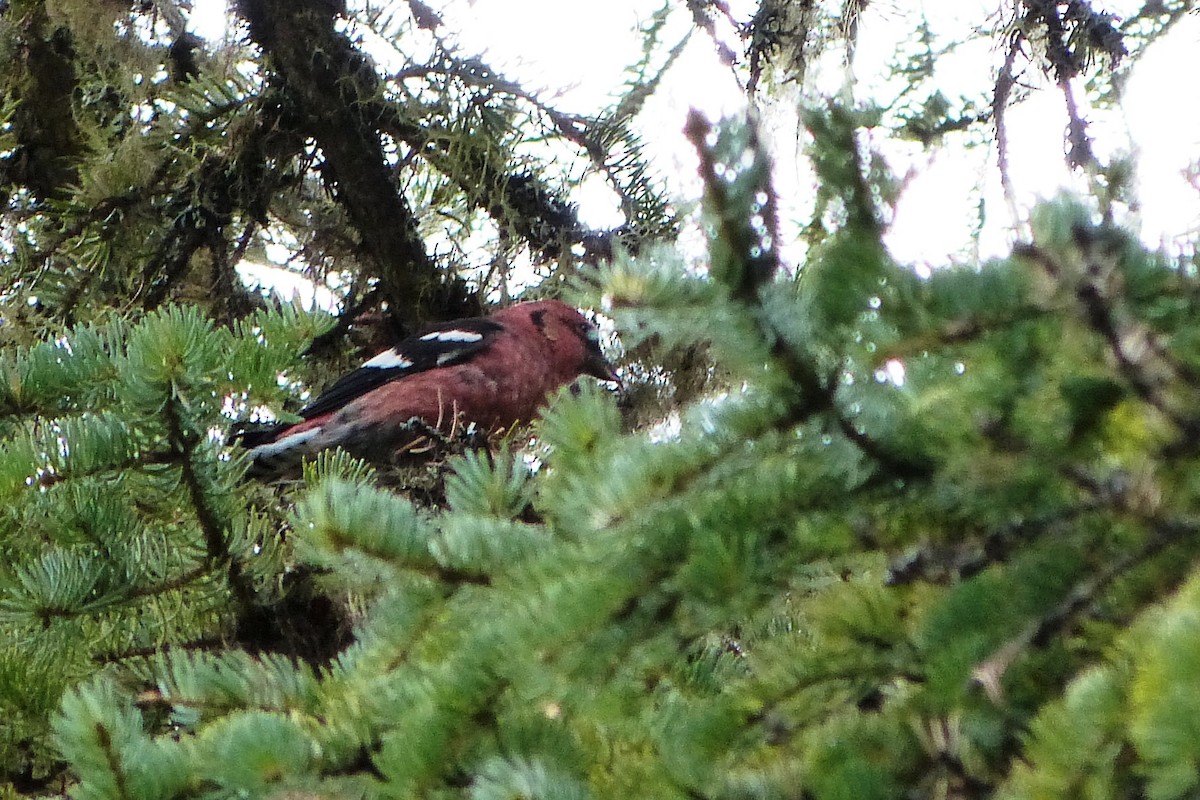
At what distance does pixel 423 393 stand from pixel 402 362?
0.45 feet

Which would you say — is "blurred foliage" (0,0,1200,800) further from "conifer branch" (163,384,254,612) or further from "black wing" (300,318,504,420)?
"black wing" (300,318,504,420)

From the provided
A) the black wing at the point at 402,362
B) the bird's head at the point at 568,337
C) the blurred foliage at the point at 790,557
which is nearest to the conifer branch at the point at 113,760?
the blurred foliage at the point at 790,557

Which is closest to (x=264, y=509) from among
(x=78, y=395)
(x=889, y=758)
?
(x=78, y=395)

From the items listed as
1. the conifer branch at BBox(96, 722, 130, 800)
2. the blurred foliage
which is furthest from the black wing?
the conifer branch at BBox(96, 722, 130, 800)

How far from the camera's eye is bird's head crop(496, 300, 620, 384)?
12.9 ft

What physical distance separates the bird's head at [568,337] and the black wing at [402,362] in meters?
0.46

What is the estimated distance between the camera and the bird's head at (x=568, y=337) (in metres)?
3.92

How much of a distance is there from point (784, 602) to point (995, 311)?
265 mm

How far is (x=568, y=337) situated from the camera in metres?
4.06

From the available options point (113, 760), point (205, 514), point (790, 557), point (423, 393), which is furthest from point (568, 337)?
point (790, 557)

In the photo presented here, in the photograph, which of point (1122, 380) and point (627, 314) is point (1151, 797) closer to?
point (1122, 380)

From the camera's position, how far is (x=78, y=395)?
1.60 m

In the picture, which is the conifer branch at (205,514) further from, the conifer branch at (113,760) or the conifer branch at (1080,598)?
the conifer branch at (1080,598)

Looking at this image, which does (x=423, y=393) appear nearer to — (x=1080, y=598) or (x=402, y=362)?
(x=402, y=362)
